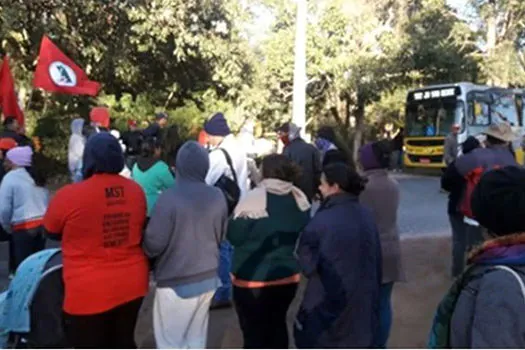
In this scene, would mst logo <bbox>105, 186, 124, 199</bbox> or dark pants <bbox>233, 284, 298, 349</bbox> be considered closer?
mst logo <bbox>105, 186, 124, 199</bbox>

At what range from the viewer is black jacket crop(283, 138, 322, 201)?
7633mm

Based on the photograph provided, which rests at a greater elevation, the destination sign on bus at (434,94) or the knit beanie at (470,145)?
the destination sign on bus at (434,94)

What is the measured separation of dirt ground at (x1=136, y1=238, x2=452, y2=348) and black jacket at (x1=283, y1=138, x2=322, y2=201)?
1445mm

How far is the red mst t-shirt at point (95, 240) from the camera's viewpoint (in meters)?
3.61

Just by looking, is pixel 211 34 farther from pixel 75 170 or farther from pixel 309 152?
pixel 309 152

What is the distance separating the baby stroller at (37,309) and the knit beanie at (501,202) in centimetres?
244

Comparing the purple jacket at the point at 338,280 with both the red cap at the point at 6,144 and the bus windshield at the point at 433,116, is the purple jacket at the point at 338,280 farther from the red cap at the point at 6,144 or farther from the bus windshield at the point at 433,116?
the bus windshield at the point at 433,116

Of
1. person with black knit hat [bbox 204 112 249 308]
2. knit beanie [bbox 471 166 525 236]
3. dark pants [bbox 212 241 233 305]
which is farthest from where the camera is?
dark pants [bbox 212 241 233 305]

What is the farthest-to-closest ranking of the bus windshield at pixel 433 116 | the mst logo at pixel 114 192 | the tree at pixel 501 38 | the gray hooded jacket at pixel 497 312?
the tree at pixel 501 38
the bus windshield at pixel 433 116
the mst logo at pixel 114 192
the gray hooded jacket at pixel 497 312

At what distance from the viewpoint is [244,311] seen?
4.39 metres

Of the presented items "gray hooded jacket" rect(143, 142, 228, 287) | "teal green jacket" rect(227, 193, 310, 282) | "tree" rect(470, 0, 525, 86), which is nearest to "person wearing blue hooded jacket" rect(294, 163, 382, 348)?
"teal green jacket" rect(227, 193, 310, 282)

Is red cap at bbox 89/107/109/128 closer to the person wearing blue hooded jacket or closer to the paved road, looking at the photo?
the paved road

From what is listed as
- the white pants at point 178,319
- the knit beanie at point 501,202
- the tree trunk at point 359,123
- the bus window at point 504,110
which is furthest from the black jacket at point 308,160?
the tree trunk at point 359,123

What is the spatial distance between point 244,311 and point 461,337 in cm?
238
